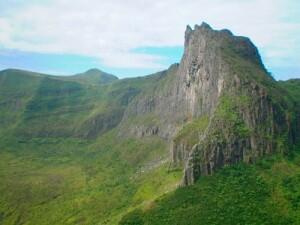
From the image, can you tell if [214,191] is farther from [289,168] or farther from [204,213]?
[289,168]

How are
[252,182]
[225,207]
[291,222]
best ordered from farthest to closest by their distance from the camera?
[252,182], [225,207], [291,222]

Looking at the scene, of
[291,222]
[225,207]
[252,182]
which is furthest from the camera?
[252,182]

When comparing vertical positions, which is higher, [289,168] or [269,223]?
[289,168]

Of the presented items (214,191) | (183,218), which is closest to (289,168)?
(214,191)

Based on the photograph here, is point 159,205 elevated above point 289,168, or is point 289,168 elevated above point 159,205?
point 289,168

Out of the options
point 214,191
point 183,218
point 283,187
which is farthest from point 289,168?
point 183,218

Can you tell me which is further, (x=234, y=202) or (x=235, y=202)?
(x=234, y=202)

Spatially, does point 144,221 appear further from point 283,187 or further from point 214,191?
point 283,187

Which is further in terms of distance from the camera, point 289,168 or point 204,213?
point 289,168

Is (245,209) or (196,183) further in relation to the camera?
(196,183)
